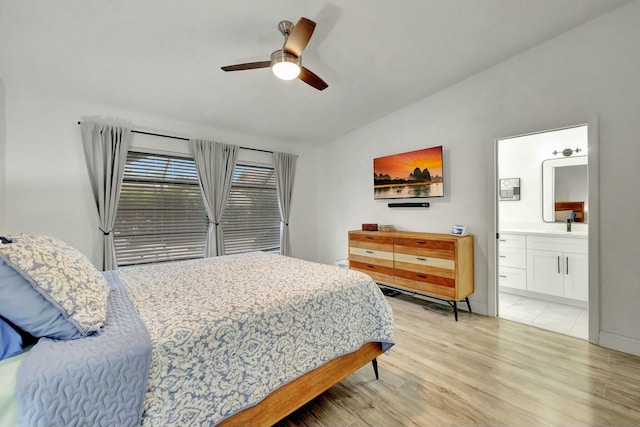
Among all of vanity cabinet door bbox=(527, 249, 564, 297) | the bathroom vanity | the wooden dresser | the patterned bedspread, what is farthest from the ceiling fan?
vanity cabinet door bbox=(527, 249, 564, 297)

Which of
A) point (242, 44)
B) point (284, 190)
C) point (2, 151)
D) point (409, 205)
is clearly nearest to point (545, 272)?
point (409, 205)

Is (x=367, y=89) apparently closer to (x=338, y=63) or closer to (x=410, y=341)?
(x=338, y=63)

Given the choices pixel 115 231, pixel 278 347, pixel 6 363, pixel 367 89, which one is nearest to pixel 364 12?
pixel 367 89

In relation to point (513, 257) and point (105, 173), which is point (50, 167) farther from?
point (513, 257)

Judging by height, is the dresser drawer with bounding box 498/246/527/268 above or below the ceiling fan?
below

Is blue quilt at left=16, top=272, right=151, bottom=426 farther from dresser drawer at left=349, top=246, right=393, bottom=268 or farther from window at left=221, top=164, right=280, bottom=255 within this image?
window at left=221, top=164, right=280, bottom=255

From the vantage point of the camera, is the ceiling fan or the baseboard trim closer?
the ceiling fan

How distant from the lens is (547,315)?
3.00 m

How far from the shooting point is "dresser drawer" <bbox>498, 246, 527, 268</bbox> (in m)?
3.63

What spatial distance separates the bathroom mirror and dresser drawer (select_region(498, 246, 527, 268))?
2.14ft

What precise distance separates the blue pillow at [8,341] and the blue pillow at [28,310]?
0.02 meters

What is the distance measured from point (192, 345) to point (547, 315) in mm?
3658

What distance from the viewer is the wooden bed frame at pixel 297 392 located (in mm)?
1226

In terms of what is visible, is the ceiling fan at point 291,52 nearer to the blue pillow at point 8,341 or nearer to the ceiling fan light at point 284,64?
the ceiling fan light at point 284,64
